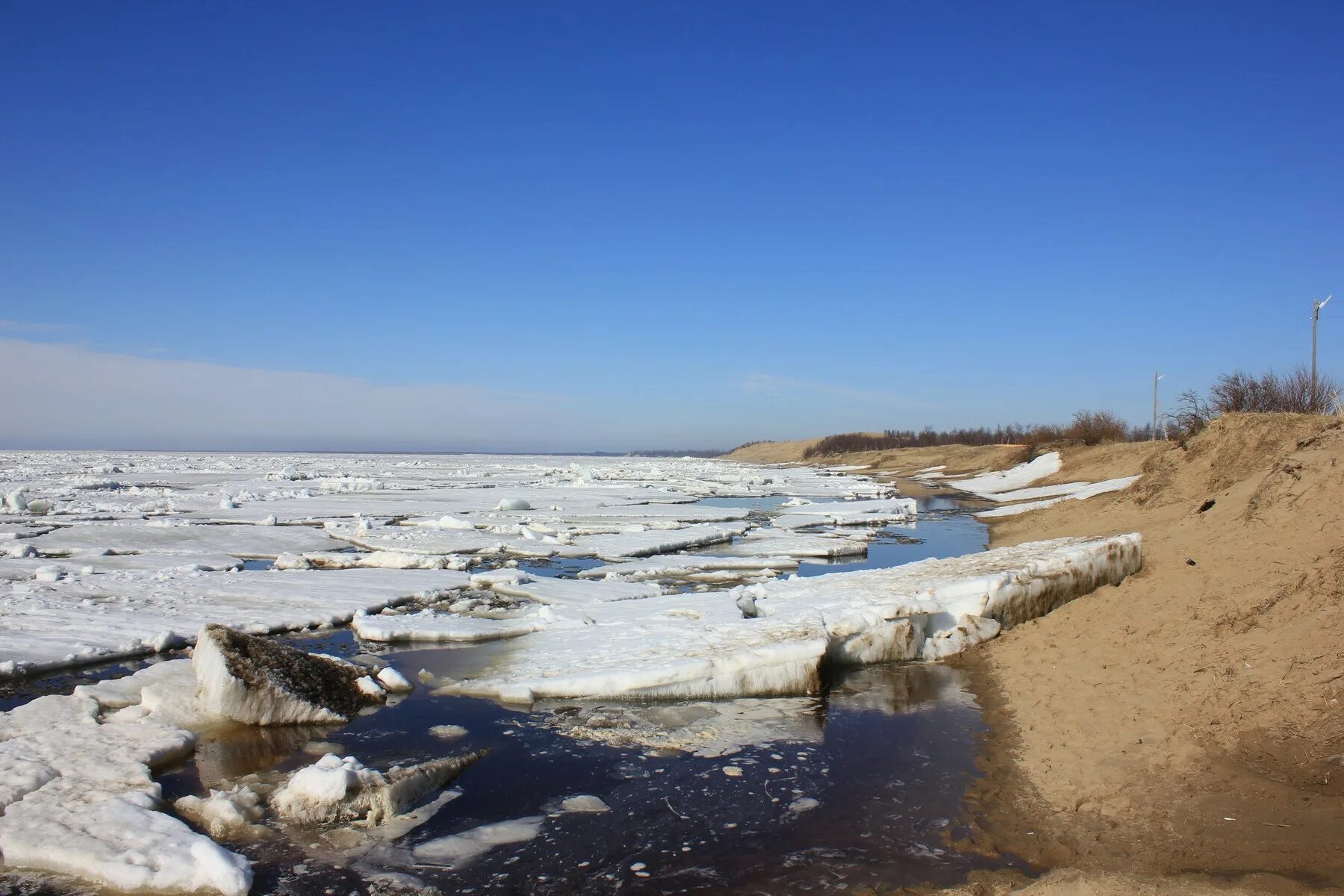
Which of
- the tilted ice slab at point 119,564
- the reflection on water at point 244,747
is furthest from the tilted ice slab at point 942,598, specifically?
the tilted ice slab at point 119,564

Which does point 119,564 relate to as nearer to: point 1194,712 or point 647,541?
point 647,541

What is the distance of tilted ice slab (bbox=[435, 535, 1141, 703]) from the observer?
6.57 metres

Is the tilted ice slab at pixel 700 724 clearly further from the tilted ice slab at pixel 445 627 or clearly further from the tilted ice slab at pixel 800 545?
the tilted ice slab at pixel 800 545

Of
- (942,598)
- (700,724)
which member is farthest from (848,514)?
(700,724)

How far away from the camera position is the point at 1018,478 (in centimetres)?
3341

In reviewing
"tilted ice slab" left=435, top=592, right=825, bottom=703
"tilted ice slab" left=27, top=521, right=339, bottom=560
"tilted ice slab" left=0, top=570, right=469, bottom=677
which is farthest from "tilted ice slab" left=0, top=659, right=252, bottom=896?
"tilted ice slab" left=27, top=521, right=339, bottom=560

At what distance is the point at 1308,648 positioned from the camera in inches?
221

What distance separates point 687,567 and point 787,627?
16.9 ft

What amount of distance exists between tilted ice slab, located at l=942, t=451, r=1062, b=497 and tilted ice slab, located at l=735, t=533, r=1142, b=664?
23525 millimetres

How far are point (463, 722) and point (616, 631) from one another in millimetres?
2265

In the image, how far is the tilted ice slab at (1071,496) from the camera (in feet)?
68.5

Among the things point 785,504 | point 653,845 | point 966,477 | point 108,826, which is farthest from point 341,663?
point 966,477

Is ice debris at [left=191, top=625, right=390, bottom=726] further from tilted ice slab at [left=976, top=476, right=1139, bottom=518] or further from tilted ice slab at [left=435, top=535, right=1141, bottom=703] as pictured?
tilted ice slab at [left=976, top=476, right=1139, bottom=518]

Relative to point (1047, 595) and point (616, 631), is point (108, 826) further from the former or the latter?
point (1047, 595)
